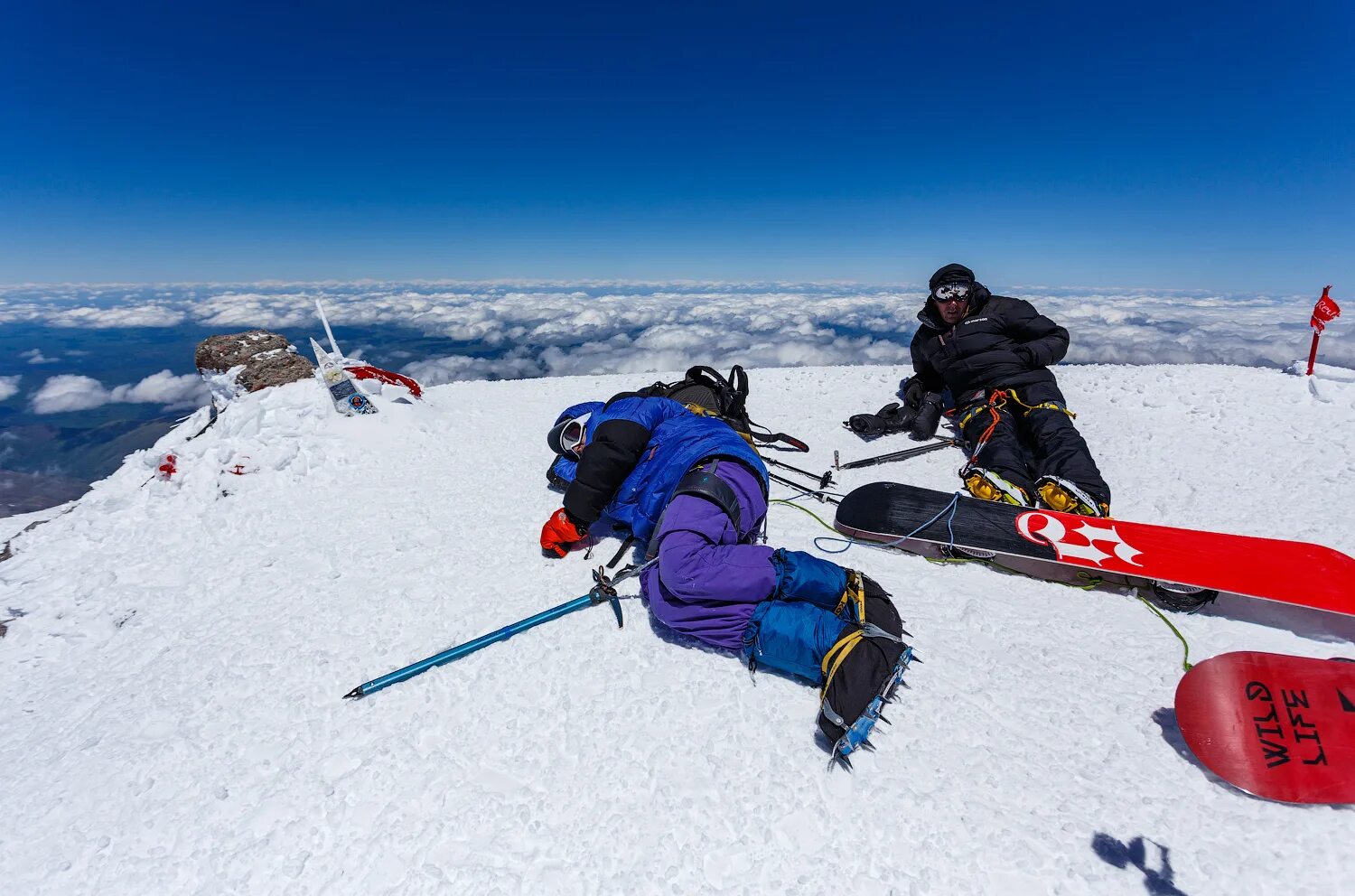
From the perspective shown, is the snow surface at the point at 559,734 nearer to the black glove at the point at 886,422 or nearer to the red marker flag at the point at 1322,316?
the black glove at the point at 886,422

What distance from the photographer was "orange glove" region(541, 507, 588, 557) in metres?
5.13

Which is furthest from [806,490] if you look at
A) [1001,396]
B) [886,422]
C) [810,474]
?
[1001,396]

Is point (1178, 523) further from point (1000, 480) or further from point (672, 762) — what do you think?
point (672, 762)

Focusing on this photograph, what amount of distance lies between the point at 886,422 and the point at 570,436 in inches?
215

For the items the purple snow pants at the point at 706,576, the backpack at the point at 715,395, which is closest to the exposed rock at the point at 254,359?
the backpack at the point at 715,395

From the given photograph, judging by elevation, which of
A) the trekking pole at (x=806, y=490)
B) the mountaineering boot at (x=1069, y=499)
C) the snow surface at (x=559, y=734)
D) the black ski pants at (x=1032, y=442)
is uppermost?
the black ski pants at (x=1032, y=442)

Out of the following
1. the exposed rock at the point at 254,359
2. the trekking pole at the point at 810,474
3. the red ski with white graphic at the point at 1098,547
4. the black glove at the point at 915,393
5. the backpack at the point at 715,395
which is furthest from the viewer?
the exposed rock at the point at 254,359

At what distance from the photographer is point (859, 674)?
312cm

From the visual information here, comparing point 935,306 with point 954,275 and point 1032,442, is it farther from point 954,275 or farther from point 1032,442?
point 1032,442

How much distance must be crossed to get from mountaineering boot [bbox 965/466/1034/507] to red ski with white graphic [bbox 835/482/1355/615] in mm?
692

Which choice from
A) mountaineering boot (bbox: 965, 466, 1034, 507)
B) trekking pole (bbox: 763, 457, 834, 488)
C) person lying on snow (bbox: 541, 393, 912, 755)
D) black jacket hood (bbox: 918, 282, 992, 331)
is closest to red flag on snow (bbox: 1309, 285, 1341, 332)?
black jacket hood (bbox: 918, 282, 992, 331)

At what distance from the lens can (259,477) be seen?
282 inches

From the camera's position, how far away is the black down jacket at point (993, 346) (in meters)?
7.80

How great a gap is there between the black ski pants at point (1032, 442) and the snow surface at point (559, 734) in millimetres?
884
